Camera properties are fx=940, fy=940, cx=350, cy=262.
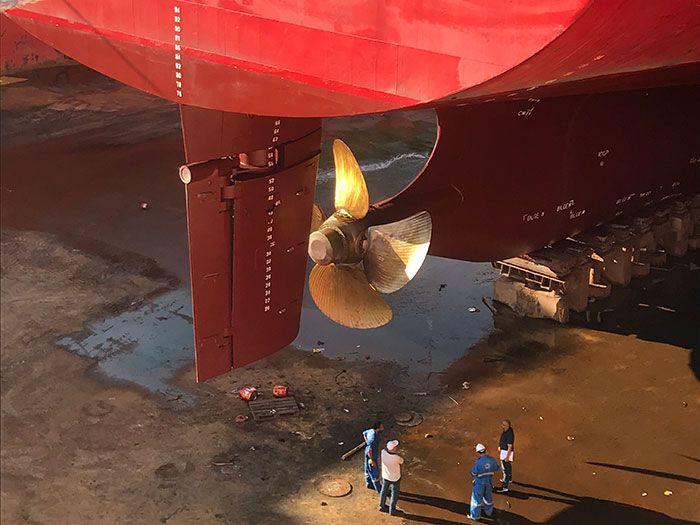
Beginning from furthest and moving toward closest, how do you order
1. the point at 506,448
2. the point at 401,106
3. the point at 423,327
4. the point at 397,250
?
the point at 423,327 → the point at 397,250 → the point at 506,448 → the point at 401,106

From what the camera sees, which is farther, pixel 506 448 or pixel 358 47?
pixel 506 448

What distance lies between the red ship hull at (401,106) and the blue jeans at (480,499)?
117 inches

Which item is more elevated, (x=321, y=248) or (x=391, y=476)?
(x=321, y=248)

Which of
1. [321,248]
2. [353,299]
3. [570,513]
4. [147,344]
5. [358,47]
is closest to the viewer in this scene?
[358,47]

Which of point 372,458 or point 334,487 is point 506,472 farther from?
point 334,487

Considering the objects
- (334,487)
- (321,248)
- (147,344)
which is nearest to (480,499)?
(334,487)

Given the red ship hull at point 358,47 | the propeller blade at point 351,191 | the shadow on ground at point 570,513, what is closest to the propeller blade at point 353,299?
the propeller blade at point 351,191

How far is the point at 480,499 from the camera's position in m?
8.46

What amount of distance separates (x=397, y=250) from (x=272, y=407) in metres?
2.34

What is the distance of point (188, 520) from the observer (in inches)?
338

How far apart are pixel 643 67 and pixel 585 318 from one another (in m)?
4.96

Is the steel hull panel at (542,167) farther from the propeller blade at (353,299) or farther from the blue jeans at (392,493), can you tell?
the blue jeans at (392,493)

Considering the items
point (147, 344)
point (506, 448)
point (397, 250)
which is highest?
point (397, 250)

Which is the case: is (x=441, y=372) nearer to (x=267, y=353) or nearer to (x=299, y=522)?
(x=267, y=353)
